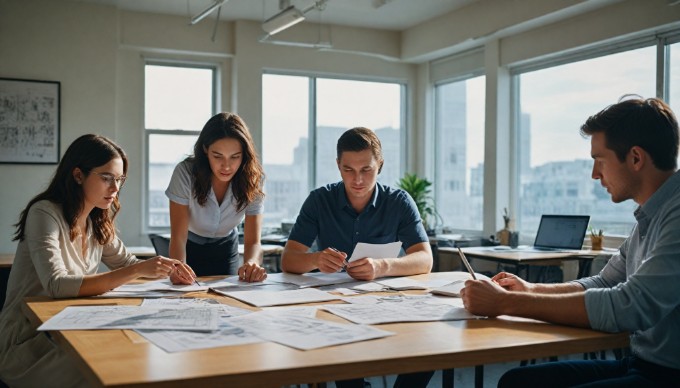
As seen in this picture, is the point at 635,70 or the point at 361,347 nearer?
the point at 361,347

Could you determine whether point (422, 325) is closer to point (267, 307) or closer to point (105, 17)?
point (267, 307)

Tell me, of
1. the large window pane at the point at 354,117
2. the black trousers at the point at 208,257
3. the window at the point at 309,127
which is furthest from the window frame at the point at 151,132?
the black trousers at the point at 208,257

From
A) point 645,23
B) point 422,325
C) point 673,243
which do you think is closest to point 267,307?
point 422,325

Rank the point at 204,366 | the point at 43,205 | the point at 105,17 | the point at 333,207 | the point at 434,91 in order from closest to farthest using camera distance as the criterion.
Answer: the point at 204,366, the point at 43,205, the point at 333,207, the point at 105,17, the point at 434,91

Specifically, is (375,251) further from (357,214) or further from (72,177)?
(72,177)

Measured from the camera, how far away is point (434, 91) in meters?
8.14

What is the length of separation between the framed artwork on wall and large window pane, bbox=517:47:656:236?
15.2 feet

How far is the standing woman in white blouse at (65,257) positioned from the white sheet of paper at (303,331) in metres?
0.55

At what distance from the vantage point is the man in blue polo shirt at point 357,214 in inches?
107

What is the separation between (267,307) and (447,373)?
753 millimetres

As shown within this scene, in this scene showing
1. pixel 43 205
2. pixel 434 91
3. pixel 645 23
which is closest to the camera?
pixel 43 205

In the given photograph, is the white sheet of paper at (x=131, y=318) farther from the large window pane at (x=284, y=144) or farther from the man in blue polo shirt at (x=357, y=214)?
the large window pane at (x=284, y=144)

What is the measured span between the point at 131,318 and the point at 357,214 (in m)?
1.35

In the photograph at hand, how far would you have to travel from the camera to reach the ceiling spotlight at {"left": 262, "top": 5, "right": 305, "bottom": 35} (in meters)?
5.55
